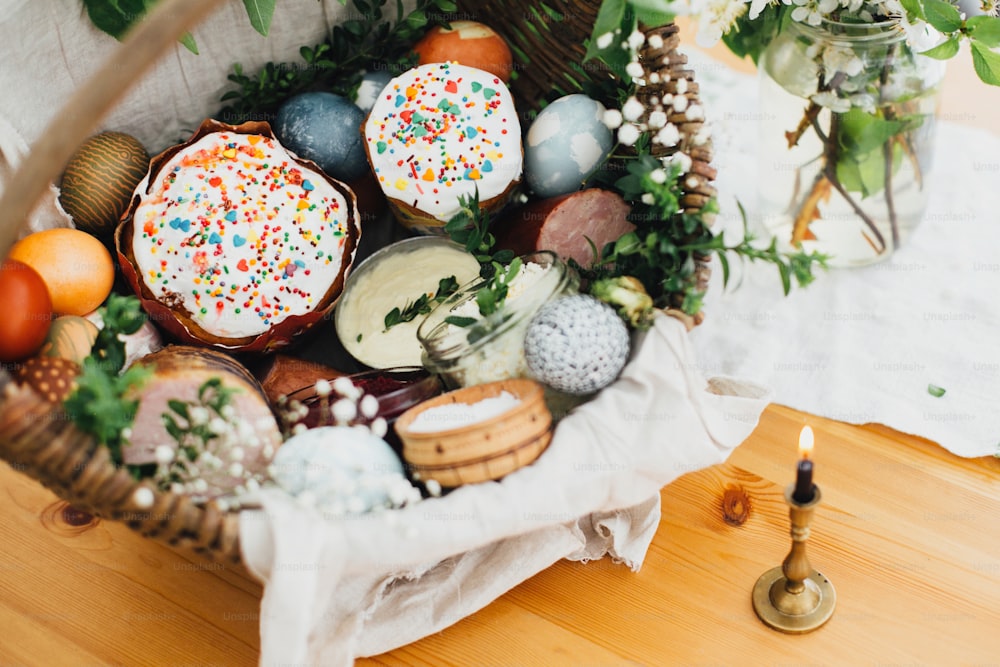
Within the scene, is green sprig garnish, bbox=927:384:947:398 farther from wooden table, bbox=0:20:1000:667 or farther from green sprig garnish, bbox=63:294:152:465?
green sprig garnish, bbox=63:294:152:465

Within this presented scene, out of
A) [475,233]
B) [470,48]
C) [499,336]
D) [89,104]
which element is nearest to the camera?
[89,104]

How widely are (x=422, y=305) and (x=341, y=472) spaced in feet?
0.84

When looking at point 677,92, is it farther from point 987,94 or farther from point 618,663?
point 987,94

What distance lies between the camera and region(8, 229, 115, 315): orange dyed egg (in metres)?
0.87

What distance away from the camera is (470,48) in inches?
39.9

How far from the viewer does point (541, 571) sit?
32.8 inches

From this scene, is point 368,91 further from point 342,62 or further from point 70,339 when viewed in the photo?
point 70,339

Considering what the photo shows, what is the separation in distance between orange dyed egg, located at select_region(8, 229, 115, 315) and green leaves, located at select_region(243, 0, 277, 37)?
0.91 feet

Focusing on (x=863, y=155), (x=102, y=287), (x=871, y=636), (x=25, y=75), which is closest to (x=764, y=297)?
(x=863, y=155)

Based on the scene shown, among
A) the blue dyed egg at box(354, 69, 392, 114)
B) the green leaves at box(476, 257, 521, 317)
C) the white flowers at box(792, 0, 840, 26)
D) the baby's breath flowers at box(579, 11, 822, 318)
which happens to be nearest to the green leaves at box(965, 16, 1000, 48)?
the white flowers at box(792, 0, 840, 26)

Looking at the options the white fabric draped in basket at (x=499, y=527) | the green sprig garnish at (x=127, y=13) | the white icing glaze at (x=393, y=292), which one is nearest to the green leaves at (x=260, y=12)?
the green sprig garnish at (x=127, y=13)

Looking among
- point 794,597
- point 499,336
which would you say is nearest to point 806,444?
point 794,597

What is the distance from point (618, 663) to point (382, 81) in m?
0.69

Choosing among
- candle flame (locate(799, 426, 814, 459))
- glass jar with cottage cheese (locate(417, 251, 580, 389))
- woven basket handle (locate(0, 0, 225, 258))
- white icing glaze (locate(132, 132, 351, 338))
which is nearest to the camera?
woven basket handle (locate(0, 0, 225, 258))
